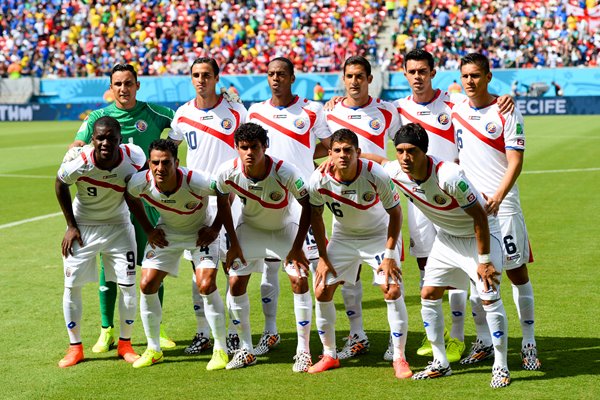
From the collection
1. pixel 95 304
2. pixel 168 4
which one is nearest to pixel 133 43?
pixel 168 4

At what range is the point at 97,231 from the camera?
770cm

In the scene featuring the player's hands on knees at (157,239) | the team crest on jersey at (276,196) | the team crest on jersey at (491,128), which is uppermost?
the team crest on jersey at (491,128)

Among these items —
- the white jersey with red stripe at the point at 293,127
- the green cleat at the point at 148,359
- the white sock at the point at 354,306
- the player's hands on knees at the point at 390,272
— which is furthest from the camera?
the white jersey with red stripe at the point at 293,127

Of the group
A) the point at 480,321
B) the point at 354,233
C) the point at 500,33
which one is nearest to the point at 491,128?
the point at 354,233

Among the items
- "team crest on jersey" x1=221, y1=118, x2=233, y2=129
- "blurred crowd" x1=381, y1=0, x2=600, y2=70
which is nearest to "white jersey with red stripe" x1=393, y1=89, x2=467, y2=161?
"team crest on jersey" x1=221, y1=118, x2=233, y2=129

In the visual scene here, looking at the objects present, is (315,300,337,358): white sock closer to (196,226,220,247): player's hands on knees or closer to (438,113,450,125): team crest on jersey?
(196,226,220,247): player's hands on knees

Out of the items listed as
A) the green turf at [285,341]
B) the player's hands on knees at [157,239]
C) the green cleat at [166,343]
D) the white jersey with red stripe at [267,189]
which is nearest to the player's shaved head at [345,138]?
the white jersey with red stripe at [267,189]

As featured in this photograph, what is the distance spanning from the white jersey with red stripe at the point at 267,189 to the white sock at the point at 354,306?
2.71 ft

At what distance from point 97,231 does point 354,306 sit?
7.80ft

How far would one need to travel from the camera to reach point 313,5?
46.3m

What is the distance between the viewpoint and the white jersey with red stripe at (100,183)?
24.3ft

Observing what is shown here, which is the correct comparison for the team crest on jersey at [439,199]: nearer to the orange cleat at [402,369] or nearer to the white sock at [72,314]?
the orange cleat at [402,369]

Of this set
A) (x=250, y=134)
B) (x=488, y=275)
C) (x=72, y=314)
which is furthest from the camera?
(x=72, y=314)

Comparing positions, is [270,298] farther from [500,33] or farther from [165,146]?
[500,33]
